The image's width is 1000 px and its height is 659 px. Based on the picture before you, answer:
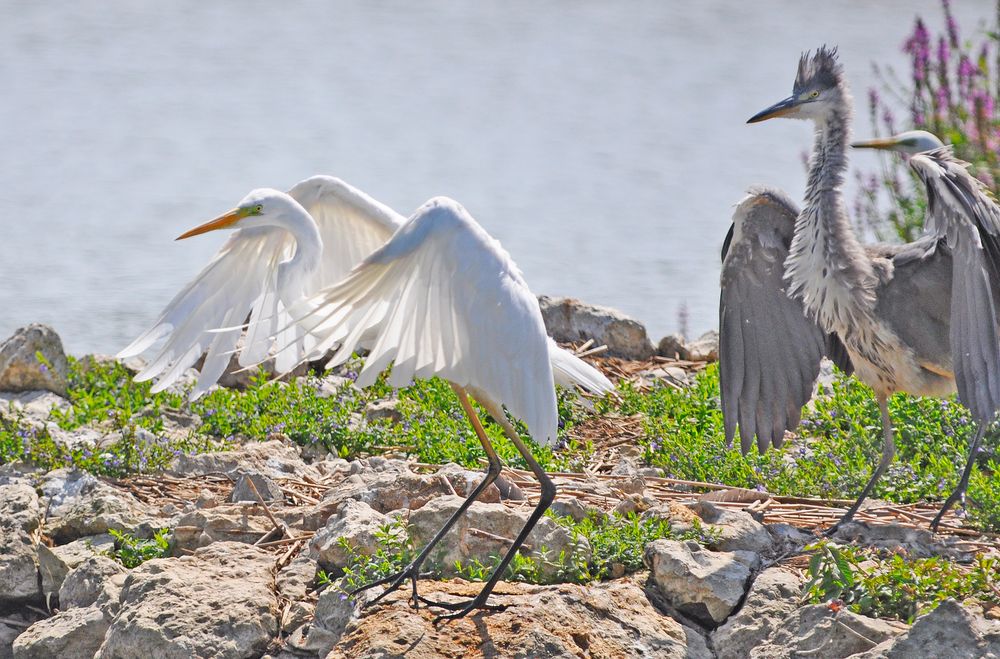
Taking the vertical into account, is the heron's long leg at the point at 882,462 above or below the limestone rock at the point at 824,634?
above

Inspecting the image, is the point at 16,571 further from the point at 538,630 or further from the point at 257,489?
the point at 538,630

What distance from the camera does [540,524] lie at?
12.9 ft

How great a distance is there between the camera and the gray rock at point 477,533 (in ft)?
12.8

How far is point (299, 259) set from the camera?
4.16 m

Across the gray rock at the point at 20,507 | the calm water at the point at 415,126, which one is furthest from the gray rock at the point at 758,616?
the calm water at the point at 415,126

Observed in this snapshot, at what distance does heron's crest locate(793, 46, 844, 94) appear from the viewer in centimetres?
487

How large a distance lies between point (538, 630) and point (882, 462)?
1747 millimetres

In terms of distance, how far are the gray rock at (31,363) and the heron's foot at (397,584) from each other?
238 centimetres

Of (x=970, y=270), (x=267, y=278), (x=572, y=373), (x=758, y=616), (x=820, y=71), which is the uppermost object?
(x=820, y=71)

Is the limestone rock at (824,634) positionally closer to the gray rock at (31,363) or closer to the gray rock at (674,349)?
the gray rock at (674,349)

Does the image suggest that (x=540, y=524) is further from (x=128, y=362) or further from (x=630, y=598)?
(x=128, y=362)

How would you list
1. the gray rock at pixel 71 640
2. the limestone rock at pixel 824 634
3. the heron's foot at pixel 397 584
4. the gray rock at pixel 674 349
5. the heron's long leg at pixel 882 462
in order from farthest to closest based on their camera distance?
1. the gray rock at pixel 674 349
2. the heron's long leg at pixel 882 462
3. the gray rock at pixel 71 640
4. the heron's foot at pixel 397 584
5. the limestone rock at pixel 824 634

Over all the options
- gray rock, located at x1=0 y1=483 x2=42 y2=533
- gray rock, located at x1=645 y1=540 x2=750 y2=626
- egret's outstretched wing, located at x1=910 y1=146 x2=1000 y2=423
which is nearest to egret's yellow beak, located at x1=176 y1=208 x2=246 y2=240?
gray rock, located at x1=0 y1=483 x2=42 y2=533

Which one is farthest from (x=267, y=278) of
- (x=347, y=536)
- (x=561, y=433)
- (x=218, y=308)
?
(x=561, y=433)
